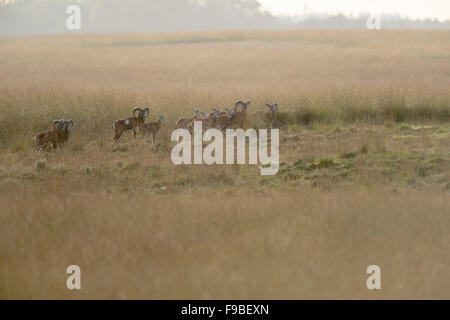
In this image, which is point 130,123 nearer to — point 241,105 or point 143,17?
point 241,105

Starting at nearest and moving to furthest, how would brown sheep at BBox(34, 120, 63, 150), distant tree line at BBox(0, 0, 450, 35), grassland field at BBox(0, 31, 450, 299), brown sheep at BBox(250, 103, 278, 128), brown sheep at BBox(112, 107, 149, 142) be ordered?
grassland field at BBox(0, 31, 450, 299) → brown sheep at BBox(34, 120, 63, 150) → brown sheep at BBox(112, 107, 149, 142) → brown sheep at BBox(250, 103, 278, 128) → distant tree line at BBox(0, 0, 450, 35)

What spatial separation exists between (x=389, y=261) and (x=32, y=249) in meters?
3.51

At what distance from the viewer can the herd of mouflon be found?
1310cm

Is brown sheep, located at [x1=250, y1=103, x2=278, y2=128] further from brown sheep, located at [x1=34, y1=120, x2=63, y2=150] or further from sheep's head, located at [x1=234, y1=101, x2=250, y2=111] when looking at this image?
brown sheep, located at [x1=34, y1=120, x2=63, y2=150]

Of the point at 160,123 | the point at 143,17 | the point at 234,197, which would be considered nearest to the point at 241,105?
the point at 160,123

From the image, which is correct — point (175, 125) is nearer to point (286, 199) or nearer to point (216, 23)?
point (286, 199)

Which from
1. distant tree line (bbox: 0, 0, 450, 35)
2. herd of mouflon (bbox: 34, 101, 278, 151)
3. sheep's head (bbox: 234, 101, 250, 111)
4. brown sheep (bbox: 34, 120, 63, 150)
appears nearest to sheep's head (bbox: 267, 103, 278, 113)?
herd of mouflon (bbox: 34, 101, 278, 151)

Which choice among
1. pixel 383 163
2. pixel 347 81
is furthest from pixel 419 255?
pixel 347 81

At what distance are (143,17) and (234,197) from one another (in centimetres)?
11009

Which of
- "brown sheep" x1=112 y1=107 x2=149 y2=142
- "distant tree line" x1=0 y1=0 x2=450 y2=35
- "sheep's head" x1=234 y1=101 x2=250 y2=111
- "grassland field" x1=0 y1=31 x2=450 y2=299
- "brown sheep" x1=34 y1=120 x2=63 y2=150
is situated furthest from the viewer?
"distant tree line" x1=0 y1=0 x2=450 y2=35

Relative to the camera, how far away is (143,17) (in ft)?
378

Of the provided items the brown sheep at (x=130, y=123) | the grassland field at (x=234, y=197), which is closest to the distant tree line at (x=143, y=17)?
the grassland field at (x=234, y=197)

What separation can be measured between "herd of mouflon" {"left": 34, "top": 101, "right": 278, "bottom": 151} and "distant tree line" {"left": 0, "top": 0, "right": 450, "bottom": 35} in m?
93.9

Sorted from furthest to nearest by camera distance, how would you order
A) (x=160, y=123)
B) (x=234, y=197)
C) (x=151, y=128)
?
(x=160, y=123) → (x=151, y=128) → (x=234, y=197)
